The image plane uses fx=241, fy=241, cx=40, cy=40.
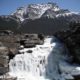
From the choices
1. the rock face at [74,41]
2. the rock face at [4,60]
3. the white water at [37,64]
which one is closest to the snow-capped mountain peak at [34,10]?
the white water at [37,64]

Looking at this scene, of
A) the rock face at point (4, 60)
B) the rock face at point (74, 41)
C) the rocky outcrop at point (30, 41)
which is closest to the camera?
the rock face at point (4, 60)

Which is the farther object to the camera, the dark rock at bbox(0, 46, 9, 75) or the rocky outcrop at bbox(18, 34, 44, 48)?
the rocky outcrop at bbox(18, 34, 44, 48)

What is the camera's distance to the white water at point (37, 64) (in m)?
24.4

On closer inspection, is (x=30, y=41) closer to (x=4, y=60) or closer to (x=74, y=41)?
(x=4, y=60)

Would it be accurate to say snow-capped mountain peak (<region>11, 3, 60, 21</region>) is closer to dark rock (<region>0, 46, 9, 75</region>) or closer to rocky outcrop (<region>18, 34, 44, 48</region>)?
rocky outcrop (<region>18, 34, 44, 48</region>)

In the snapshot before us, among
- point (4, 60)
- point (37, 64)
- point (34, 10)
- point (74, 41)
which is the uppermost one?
point (34, 10)

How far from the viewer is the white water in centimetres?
2444

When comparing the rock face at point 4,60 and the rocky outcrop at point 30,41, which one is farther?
the rocky outcrop at point 30,41

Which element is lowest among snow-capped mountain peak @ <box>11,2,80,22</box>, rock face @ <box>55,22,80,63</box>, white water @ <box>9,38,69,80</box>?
white water @ <box>9,38,69,80</box>

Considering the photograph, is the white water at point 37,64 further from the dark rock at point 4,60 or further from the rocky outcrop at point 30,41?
the rocky outcrop at point 30,41

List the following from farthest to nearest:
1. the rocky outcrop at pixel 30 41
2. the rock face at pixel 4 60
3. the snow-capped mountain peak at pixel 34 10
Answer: the snow-capped mountain peak at pixel 34 10
the rocky outcrop at pixel 30 41
the rock face at pixel 4 60

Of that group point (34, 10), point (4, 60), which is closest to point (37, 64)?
point (4, 60)

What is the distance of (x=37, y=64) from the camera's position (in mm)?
25578

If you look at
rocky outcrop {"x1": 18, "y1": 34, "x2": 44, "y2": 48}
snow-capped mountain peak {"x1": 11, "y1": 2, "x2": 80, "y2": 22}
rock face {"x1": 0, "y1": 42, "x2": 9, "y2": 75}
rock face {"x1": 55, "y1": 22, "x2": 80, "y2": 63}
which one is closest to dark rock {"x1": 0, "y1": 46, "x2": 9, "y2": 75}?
rock face {"x1": 0, "y1": 42, "x2": 9, "y2": 75}
